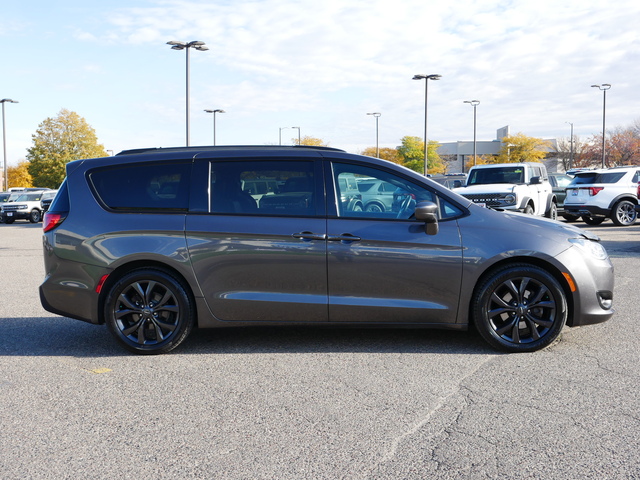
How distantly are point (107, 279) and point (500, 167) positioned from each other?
14434 millimetres

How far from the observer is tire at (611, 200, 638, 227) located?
20.3 meters

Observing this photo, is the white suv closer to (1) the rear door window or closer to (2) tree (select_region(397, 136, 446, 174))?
(1) the rear door window

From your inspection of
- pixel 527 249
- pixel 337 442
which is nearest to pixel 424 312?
pixel 527 249

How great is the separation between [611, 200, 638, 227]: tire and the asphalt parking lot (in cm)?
1507

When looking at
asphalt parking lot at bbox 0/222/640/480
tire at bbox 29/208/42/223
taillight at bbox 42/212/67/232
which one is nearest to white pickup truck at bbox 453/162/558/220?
asphalt parking lot at bbox 0/222/640/480

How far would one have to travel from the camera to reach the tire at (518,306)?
214 inches

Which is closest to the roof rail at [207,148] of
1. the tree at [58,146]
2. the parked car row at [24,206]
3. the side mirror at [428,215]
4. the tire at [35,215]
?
the side mirror at [428,215]

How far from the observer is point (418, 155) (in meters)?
105

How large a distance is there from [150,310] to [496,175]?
14.2 metres

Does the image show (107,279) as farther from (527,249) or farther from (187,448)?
(527,249)

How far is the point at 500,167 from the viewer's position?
18281mm

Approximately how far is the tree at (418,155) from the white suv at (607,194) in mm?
80708

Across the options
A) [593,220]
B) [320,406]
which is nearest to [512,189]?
[593,220]

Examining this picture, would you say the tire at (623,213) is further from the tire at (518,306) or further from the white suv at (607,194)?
the tire at (518,306)
